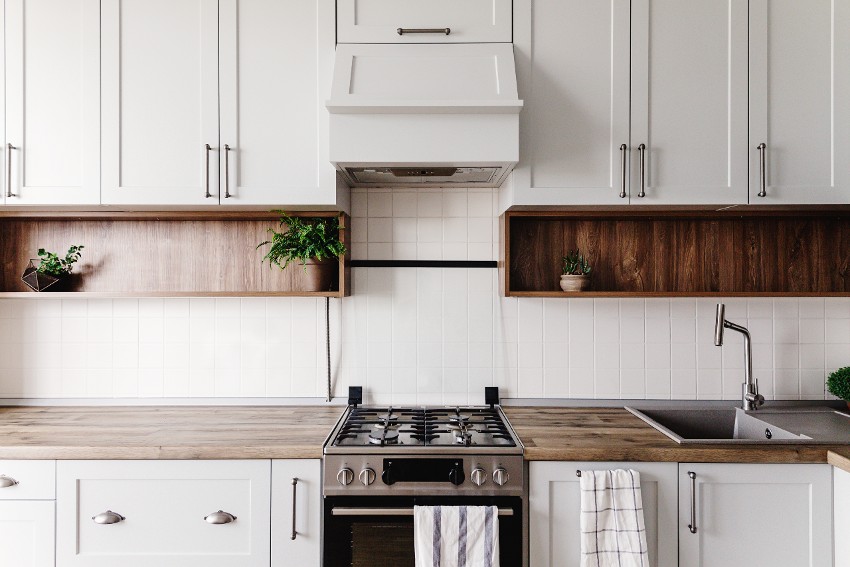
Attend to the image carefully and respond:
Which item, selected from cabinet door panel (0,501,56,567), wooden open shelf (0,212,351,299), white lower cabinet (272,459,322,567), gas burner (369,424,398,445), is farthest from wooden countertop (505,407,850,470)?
cabinet door panel (0,501,56,567)

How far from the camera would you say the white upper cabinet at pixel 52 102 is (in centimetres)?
191

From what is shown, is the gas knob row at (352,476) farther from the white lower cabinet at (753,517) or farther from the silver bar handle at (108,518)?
the white lower cabinet at (753,517)

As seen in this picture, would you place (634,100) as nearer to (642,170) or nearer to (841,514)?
(642,170)

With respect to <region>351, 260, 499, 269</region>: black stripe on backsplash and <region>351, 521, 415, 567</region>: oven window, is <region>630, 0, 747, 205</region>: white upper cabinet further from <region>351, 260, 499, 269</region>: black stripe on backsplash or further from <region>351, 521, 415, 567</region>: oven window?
<region>351, 521, 415, 567</region>: oven window

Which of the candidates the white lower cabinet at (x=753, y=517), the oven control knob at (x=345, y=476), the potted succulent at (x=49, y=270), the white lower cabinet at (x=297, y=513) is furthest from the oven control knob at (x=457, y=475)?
the potted succulent at (x=49, y=270)

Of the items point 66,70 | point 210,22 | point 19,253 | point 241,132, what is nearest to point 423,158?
point 241,132

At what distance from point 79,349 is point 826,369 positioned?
3.16 meters

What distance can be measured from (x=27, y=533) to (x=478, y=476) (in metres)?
1.44

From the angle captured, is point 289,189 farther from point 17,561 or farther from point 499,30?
point 17,561

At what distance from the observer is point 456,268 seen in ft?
7.52

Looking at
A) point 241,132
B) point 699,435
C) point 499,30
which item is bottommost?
point 699,435

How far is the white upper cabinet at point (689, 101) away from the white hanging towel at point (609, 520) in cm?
97

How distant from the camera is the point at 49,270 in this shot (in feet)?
7.04

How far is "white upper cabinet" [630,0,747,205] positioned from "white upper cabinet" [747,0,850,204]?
58mm
